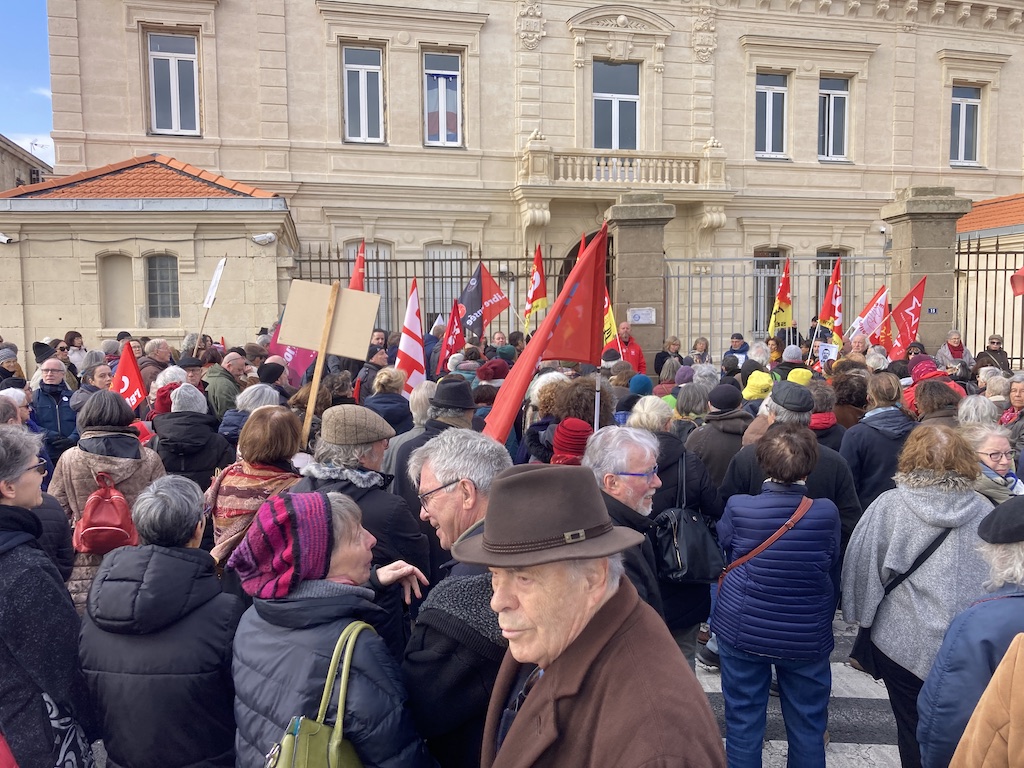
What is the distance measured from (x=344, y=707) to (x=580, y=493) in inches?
34.1

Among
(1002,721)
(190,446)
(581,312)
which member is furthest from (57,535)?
(1002,721)

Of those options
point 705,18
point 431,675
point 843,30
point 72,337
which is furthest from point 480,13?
point 431,675

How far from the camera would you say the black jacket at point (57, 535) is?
3354 millimetres

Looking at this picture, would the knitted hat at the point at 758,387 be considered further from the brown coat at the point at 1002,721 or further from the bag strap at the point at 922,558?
the brown coat at the point at 1002,721

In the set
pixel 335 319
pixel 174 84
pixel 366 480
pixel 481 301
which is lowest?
pixel 366 480

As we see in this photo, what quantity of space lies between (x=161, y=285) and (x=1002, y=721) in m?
13.2

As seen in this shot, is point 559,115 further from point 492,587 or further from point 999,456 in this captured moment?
point 492,587

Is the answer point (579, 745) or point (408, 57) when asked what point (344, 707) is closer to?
point (579, 745)

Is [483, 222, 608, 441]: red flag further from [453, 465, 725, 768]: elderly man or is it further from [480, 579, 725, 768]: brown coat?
[480, 579, 725, 768]: brown coat

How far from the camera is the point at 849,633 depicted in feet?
18.0

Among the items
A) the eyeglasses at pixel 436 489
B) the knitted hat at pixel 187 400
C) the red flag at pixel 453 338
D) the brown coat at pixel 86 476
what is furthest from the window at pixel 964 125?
the brown coat at pixel 86 476

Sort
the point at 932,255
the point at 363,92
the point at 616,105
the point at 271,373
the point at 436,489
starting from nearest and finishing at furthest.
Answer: the point at 436,489 < the point at 271,373 < the point at 932,255 < the point at 363,92 < the point at 616,105

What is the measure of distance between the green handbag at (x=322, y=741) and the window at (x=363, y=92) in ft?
55.2

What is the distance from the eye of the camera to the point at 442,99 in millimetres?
17781
